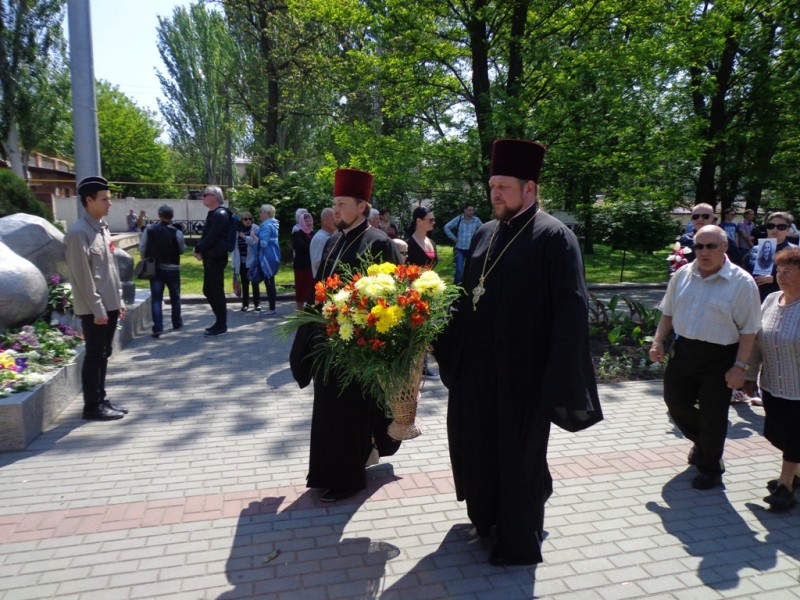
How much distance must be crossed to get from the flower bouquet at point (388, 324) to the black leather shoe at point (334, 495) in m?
0.88

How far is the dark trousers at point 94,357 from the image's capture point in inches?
208

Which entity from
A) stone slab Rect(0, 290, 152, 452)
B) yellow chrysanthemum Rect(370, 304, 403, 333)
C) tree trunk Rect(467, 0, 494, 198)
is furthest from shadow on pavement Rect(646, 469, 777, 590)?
tree trunk Rect(467, 0, 494, 198)

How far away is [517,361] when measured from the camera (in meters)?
3.21

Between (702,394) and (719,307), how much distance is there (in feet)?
2.11

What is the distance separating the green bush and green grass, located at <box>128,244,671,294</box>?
11.9ft

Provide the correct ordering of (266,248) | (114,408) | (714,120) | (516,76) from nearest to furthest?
(114,408) → (266,248) → (516,76) → (714,120)

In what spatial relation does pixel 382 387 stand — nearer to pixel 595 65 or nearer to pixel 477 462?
pixel 477 462

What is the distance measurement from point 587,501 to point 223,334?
649 centimetres

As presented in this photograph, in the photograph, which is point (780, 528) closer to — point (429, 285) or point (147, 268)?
point (429, 285)

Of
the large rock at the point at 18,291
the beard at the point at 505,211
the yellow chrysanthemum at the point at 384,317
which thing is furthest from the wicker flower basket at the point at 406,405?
the large rock at the point at 18,291

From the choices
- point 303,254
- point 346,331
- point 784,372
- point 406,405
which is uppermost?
point 303,254

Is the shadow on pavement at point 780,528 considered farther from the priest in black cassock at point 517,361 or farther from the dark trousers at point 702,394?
the priest in black cassock at point 517,361

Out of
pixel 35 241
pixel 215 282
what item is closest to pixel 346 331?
pixel 35 241

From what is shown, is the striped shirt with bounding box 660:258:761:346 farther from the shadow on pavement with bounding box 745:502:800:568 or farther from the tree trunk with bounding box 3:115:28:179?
the tree trunk with bounding box 3:115:28:179
